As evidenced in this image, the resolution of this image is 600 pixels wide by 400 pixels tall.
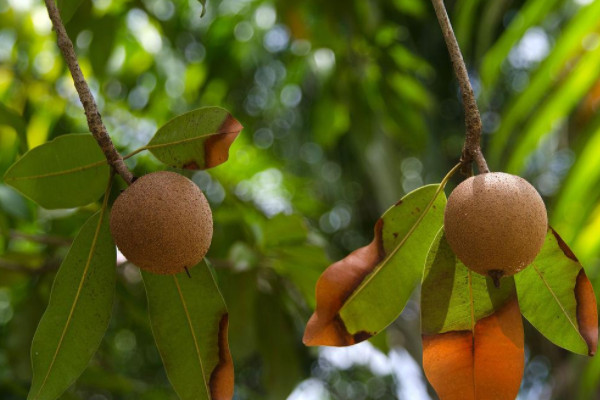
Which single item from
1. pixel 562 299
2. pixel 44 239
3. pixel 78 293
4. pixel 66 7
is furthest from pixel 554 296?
pixel 44 239

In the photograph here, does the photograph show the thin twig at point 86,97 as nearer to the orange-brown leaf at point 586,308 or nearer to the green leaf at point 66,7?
the green leaf at point 66,7

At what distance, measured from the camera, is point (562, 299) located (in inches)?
28.1

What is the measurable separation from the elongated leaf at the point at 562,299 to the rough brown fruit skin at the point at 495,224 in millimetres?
86

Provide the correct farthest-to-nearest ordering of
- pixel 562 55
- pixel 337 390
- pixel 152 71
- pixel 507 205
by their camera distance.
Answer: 1. pixel 337 390
2. pixel 152 71
3. pixel 562 55
4. pixel 507 205

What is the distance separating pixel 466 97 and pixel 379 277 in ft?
0.67

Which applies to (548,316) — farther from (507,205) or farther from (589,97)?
(589,97)

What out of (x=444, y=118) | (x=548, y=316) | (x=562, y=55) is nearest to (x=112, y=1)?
(x=562, y=55)

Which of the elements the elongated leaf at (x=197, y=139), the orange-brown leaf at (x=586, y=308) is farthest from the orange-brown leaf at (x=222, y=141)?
the orange-brown leaf at (x=586, y=308)

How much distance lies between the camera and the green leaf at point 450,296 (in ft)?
2.33

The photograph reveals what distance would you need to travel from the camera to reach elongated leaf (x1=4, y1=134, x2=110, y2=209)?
2.49 ft

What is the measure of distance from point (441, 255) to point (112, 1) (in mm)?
1362

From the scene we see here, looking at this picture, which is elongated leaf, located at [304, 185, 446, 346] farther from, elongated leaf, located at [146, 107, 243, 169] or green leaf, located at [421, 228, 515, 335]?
elongated leaf, located at [146, 107, 243, 169]

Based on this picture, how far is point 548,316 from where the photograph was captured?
2.35 feet

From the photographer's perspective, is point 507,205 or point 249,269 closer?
point 507,205
